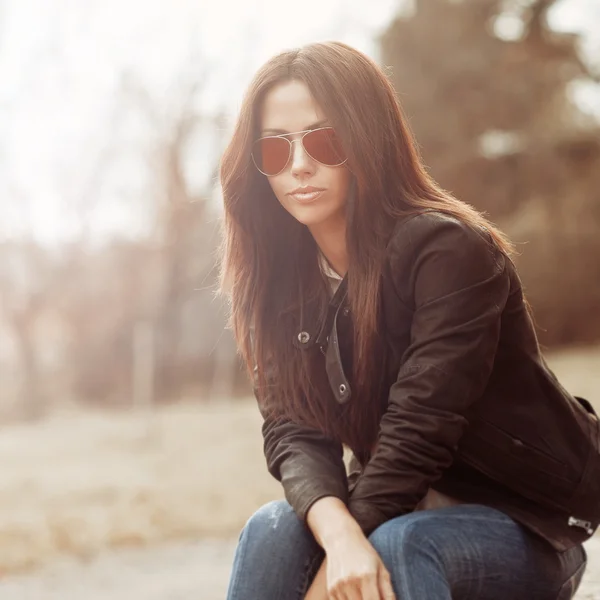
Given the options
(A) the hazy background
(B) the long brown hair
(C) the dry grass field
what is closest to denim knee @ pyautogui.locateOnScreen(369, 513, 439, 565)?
(B) the long brown hair

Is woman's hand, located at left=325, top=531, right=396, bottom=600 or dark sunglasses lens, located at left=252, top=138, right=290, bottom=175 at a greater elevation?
dark sunglasses lens, located at left=252, top=138, right=290, bottom=175

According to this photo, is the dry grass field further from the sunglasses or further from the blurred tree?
the sunglasses

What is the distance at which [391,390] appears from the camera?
4.97ft

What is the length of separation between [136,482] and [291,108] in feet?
26.9

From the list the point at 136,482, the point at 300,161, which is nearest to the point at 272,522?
the point at 300,161

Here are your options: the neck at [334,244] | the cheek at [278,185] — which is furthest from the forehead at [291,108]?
the neck at [334,244]

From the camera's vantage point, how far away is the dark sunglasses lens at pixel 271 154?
166 centimetres

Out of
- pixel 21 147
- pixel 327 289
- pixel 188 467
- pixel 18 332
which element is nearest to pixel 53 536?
pixel 188 467

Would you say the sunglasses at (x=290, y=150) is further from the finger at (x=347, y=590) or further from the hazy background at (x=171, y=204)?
the hazy background at (x=171, y=204)

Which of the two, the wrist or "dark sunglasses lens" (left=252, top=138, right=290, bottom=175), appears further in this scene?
"dark sunglasses lens" (left=252, top=138, right=290, bottom=175)

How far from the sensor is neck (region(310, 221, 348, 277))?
1.72 meters

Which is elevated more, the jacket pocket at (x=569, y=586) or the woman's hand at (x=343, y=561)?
the woman's hand at (x=343, y=561)

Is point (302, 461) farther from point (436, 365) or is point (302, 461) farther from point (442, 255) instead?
point (442, 255)

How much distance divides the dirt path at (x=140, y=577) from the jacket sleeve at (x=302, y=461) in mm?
1900
